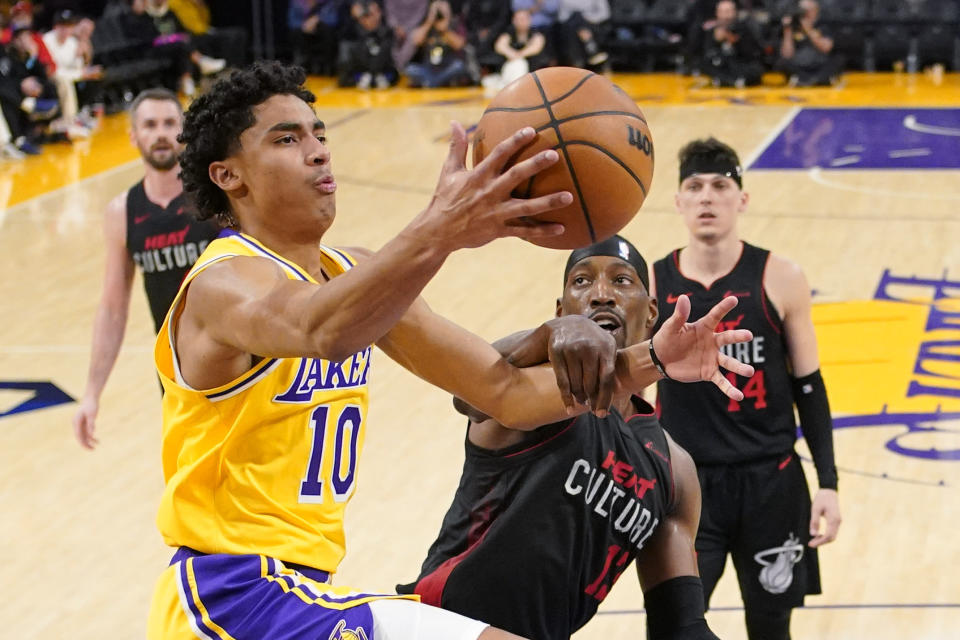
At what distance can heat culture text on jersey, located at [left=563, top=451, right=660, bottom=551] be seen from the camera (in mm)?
3459

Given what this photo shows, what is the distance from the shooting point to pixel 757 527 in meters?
4.82

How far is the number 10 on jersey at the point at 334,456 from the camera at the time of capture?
3.12 metres

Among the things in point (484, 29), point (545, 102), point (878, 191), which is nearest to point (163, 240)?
point (545, 102)

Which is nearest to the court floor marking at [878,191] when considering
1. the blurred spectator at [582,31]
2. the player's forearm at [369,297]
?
the blurred spectator at [582,31]

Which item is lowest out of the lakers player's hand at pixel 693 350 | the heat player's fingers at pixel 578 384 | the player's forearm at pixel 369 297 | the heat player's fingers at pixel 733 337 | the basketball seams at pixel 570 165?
the heat player's fingers at pixel 578 384

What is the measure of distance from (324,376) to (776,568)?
2322mm

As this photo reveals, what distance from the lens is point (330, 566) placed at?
316cm

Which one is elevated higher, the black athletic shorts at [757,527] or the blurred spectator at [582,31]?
the black athletic shorts at [757,527]

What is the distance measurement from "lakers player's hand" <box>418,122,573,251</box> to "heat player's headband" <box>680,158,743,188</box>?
8.62 feet

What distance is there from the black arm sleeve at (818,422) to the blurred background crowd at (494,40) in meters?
14.6

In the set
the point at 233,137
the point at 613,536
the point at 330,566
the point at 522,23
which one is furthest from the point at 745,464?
the point at 522,23

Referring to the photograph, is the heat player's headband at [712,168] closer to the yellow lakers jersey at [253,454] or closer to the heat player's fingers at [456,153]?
the yellow lakers jersey at [253,454]

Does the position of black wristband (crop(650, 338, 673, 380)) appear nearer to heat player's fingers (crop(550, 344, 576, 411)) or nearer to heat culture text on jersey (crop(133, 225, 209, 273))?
heat player's fingers (crop(550, 344, 576, 411))

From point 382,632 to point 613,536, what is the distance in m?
0.83
